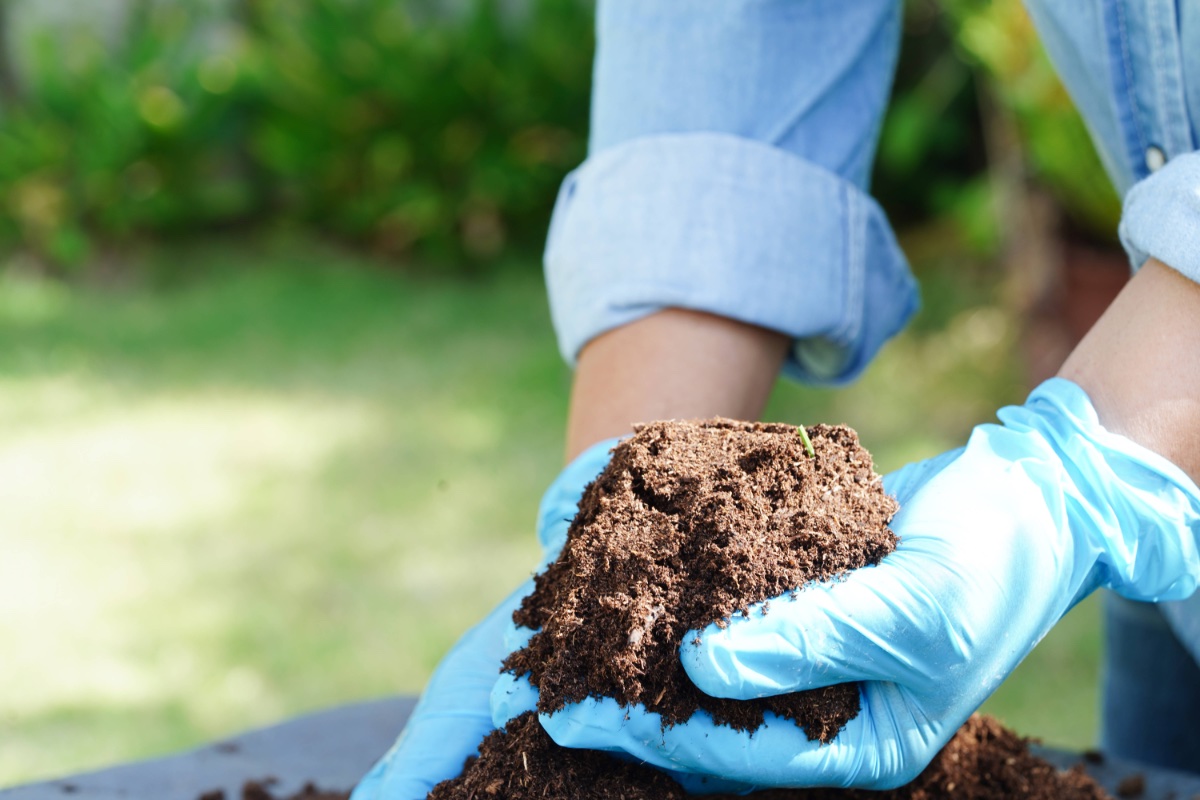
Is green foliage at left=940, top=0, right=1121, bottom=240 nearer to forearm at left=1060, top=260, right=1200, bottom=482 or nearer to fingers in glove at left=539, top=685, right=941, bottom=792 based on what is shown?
forearm at left=1060, top=260, right=1200, bottom=482

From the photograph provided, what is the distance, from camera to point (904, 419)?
4.04 metres

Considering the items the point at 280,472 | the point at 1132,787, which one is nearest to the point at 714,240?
the point at 1132,787

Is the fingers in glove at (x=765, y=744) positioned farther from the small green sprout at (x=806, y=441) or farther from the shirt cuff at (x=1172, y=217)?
the shirt cuff at (x=1172, y=217)

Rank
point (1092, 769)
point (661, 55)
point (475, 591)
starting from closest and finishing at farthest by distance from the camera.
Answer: point (1092, 769) → point (661, 55) → point (475, 591)

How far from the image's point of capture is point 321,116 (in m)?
5.27

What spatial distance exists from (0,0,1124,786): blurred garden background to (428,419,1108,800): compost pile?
2.10m

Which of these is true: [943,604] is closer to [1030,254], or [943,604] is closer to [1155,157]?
[1155,157]

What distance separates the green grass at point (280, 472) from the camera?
2963 millimetres

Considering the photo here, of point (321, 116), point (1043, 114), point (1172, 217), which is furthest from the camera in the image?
point (321, 116)

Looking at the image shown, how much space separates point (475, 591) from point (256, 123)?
131 inches

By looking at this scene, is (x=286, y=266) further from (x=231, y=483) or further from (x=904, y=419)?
(x=904, y=419)

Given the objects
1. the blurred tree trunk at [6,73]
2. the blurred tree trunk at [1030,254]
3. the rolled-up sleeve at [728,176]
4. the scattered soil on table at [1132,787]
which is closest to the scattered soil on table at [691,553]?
the rolled-up sleeve at [728,176]

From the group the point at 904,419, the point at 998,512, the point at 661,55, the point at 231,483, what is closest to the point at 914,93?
the point at 904,419

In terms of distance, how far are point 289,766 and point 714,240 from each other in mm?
794
